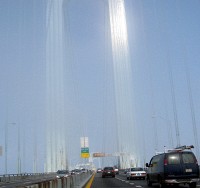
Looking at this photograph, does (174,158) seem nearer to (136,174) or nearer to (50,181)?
(50,181)

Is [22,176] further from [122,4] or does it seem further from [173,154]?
[122,4]

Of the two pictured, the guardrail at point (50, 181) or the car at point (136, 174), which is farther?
the car at point (136, 174)

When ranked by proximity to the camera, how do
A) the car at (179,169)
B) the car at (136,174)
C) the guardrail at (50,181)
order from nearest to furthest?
the guardrail at (50,181)
the car at (179,169)
the car at (136,174)

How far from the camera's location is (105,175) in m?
51.3

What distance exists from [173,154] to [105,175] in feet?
103

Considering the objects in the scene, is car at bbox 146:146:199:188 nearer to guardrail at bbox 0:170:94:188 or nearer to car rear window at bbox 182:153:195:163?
car rear window at bbox 182:153:195:163

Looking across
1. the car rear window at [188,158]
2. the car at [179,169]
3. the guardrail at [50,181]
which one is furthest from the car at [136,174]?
the car rear window at [188,158]

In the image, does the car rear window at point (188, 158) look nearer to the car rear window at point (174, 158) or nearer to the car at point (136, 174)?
the car rear window at point (174, 158)

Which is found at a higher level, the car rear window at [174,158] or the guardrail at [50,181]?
the car rear window at [174,158]

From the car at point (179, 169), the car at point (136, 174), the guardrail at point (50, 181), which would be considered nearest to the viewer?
the guardrail at point (50, 181)

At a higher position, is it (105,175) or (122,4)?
(122,4)

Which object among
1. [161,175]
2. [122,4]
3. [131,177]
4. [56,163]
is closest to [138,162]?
[56,163]

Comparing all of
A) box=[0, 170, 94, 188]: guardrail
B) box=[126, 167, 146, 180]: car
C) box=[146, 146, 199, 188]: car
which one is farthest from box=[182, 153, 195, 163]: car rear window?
box=[126, 167, 146, 180]: car

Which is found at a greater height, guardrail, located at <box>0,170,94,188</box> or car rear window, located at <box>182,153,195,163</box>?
car rear window, located at <box>182,153,195,163</box>
